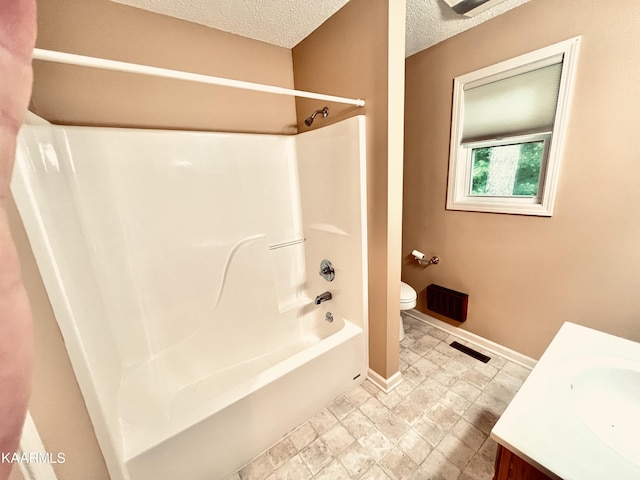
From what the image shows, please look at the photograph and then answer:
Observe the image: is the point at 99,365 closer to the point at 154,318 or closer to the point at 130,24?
the point at 154,318

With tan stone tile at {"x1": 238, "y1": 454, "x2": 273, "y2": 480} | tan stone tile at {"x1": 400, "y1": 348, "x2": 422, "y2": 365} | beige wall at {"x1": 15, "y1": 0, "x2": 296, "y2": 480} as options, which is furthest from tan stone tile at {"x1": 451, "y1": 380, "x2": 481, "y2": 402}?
beige wall at {"x1": 15, "y1": 0, "x2": 296, "y2": 480}

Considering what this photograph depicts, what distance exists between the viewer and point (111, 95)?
124 cm

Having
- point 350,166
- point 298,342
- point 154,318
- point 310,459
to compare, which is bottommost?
point 310,459

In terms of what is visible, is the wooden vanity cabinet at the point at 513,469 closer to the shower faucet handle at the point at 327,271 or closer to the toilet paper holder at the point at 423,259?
the shower faucet handle at the point at 327,271

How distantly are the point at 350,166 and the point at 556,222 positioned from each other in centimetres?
129

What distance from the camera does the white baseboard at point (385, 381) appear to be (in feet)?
5.05

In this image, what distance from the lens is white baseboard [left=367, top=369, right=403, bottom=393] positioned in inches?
60.6

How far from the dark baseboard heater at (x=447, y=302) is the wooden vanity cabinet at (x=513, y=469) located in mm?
1426

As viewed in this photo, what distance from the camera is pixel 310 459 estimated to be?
3.91 feet

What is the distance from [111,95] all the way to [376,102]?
138cm

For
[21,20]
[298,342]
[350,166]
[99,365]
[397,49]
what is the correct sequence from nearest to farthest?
[21,20] < [99,365] < [397,49] < [350,166] < [298,342]

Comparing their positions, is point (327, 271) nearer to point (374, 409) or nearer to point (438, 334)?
point (374, 409)

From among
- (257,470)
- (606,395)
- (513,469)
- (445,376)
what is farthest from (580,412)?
(257,470)

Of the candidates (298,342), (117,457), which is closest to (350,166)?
(298,342)
